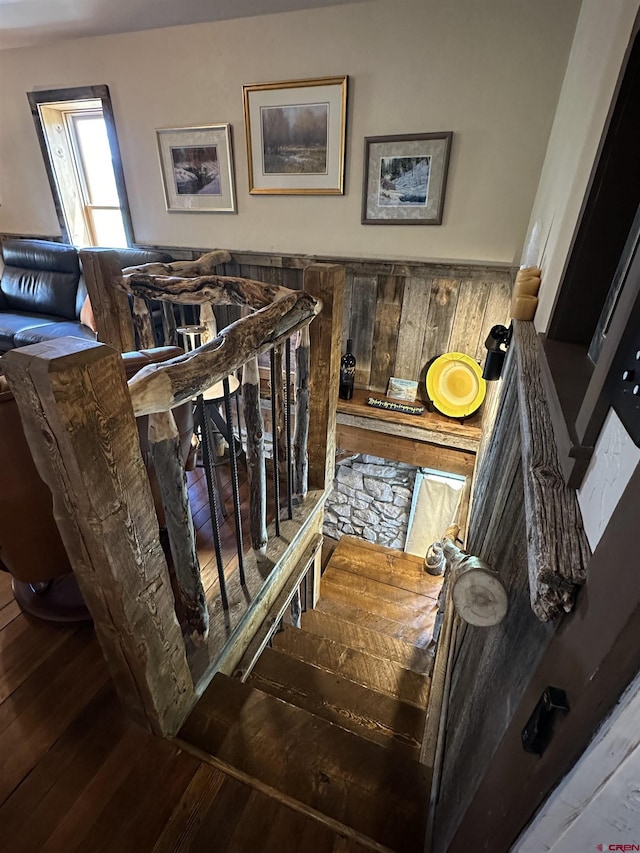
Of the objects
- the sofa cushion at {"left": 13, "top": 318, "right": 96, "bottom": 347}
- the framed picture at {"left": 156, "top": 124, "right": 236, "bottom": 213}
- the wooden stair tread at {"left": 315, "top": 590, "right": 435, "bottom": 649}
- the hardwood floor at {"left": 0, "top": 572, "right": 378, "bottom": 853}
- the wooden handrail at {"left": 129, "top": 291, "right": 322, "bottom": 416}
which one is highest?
the framed picture at {"left": 156, "top": 124, "right": 236, "bottom": 213}

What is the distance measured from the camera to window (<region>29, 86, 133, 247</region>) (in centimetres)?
350

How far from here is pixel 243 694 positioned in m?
1.26

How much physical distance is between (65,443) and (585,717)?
821 millimetres

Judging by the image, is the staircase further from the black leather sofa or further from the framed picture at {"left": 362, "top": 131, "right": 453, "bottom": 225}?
the black leather sofa

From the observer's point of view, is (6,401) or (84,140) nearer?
(6,401)

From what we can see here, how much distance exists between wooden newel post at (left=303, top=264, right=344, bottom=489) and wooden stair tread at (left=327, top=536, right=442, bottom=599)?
5.58 feet

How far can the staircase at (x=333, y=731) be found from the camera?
3.39ft

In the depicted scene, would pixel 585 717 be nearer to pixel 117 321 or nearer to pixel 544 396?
pixel 544 396

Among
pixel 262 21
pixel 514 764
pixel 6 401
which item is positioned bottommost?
pixel 514 764

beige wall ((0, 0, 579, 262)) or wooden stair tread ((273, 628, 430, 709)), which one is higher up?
beige wall ((0, 0, 579, 262))

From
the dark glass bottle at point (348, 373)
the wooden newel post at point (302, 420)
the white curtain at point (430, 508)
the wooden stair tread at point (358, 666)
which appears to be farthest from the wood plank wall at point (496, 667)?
the white curtain at point (430, 508)

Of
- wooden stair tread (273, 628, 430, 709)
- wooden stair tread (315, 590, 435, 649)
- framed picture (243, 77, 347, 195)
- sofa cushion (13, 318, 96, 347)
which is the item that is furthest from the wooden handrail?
sofa cushion (13, 318, 96, 347)

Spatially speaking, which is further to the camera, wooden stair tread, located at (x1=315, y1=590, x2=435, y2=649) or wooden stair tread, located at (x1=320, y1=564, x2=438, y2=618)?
wooden stair tread, located at (x1=320, y1=564, x2=438, y2=618)

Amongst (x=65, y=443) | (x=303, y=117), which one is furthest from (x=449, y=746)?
(x=303, y=117)
